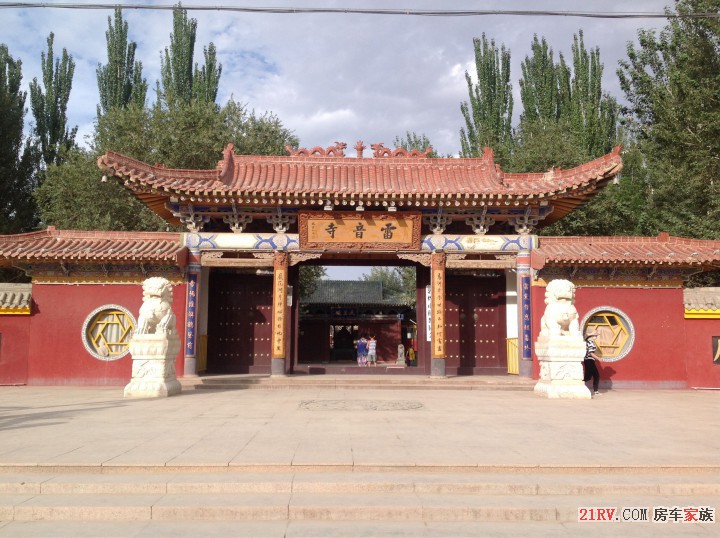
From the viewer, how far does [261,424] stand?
7176 millimetres

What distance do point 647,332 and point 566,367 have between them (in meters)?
3.81

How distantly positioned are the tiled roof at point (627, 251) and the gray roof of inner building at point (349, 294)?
15.9 meters

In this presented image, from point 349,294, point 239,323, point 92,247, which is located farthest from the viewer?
point 349,294

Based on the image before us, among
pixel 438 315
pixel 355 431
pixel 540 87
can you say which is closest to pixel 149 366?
pixel 355 431

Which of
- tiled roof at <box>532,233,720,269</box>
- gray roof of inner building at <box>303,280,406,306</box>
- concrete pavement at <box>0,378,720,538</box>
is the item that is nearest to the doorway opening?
gray roof of inner building at <box>303,280,406,306</box>

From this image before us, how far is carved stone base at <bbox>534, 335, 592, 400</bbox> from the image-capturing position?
1030 cm

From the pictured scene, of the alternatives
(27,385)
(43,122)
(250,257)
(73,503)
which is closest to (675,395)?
(250,257)

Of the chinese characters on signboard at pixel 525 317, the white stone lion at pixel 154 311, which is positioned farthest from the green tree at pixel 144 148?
the chinese characters on signboard at pixel 525 317

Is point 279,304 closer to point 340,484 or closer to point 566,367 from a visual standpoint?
point 566,367

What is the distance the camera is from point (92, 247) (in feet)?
42.3

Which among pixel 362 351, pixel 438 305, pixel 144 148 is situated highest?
pixel 144 148

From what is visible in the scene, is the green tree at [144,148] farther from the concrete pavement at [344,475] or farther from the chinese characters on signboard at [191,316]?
the concrete pavement at [344,475]

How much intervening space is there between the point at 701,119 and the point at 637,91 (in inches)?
152

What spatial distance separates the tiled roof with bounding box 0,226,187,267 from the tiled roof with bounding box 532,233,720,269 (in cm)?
847
